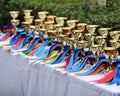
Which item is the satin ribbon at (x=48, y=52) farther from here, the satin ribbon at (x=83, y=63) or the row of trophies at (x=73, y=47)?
the satin ribbon at (x=83, y=63)

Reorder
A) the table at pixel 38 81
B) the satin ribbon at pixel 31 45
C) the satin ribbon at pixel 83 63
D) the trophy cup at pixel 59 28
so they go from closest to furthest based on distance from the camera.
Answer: the table at pixel 38 81 → the satin ribbon at pixel 83 63 → the trophy cup at pixel 59 28 → the satin ribbon at pixel 31 45

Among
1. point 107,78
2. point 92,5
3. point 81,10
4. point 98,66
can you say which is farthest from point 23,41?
point 92,5

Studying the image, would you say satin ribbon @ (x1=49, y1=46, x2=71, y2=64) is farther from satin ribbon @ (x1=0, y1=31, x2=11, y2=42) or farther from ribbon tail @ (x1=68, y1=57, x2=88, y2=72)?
satin ribbon @ (x1=0, y1=31, x2=11, y2=42)

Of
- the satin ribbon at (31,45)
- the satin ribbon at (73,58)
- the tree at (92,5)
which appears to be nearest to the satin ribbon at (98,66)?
the satin ribbon at (73,58)

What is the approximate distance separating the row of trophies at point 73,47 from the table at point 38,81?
3.4 inches

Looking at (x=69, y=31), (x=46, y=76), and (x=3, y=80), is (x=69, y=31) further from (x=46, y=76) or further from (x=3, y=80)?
(x=3, y=80)

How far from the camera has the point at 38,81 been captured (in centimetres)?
422

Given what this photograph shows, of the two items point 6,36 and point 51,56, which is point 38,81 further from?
point 6,36

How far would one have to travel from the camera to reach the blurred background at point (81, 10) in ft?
21.2

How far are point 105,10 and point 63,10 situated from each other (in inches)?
28.2

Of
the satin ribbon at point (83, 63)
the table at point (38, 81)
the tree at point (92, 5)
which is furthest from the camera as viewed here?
the tree at point (92, 5)

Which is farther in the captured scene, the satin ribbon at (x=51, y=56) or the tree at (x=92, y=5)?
the tree at (x=92, y=5)

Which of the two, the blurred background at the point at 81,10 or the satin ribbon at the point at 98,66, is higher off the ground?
the blurred background at the point at 81,10

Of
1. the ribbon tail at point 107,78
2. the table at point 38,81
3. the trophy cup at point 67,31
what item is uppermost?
the trophy cup at point 67,31
